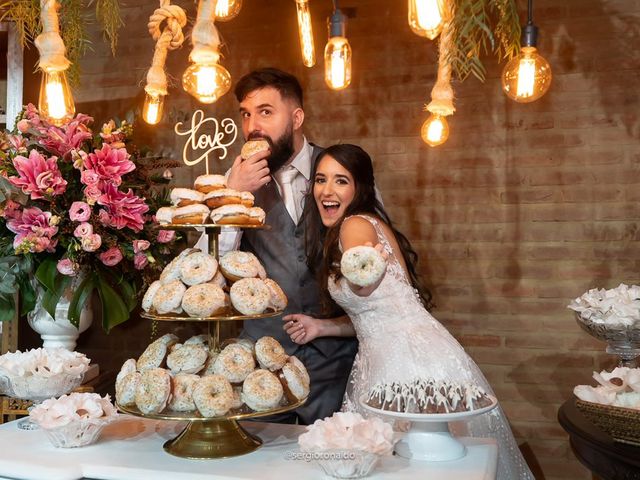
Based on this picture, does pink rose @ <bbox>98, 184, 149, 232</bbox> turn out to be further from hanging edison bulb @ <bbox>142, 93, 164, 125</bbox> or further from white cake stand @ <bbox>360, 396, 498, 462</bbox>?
white cake stand @ <bbox>360, 396, 498, 462</bbox>

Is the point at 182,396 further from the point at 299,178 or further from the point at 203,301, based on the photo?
the point at 299,178

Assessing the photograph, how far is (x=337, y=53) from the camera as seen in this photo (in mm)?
2295

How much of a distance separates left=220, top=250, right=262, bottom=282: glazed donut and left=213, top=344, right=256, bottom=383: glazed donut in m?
0.18

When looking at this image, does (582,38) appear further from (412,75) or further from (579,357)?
(579,357)

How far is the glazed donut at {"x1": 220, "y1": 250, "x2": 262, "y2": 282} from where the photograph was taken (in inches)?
71.1

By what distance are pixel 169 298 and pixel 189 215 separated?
21 cm

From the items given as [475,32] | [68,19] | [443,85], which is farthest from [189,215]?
[68,19]

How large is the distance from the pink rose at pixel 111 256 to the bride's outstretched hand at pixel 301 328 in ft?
2.10

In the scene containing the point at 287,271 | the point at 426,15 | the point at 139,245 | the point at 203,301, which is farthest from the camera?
the point at 287,271

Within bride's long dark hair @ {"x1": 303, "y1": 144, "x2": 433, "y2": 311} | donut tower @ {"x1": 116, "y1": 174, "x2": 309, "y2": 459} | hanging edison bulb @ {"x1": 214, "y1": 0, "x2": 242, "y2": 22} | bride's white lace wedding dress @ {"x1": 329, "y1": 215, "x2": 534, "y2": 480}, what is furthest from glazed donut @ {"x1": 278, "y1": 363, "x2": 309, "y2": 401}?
hanging edison bulb @ {"x1": 214, "y1": 0, "x2": 242, "y2": 22}

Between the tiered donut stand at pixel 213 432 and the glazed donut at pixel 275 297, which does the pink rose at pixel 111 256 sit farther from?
the glazed donut at pixel 275 297

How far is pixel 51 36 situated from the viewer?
2.21 metres

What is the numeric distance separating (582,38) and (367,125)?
1.07 m

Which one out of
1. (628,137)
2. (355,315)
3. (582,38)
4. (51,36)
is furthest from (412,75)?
(51,36)
